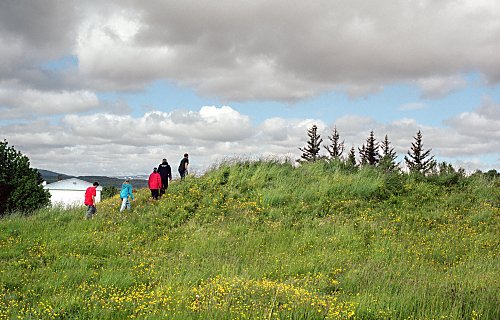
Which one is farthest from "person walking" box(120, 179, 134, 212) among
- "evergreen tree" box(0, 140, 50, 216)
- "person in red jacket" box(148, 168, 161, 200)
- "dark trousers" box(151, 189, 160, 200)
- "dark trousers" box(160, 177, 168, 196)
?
"evergreen tree" box(0, 140, 50, 216)

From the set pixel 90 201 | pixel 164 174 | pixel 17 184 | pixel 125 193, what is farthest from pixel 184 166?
pixel 17 184

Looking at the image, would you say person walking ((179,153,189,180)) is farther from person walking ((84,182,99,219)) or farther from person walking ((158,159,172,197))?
person walking ((84,182,99,219))

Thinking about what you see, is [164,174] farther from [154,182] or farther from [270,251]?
[270,251]

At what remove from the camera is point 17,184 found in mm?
41469

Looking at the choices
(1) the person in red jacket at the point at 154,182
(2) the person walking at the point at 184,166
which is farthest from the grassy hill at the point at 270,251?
(2) the person walking at the point at 184,166

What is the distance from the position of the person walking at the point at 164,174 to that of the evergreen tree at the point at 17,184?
23.9m

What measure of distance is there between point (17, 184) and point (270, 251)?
35.2 meters

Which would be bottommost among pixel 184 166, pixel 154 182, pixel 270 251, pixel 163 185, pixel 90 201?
pixel 270 251

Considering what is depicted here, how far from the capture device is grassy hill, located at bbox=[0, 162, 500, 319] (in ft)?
28.9

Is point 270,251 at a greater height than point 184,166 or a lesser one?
lesser

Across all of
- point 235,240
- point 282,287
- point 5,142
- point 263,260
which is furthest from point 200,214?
point 5,142

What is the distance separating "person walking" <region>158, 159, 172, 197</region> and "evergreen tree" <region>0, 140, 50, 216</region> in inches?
941

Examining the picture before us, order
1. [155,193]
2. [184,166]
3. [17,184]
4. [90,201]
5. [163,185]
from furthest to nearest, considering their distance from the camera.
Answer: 1. [17,184]
2. [184,166]
3. [163,185]
4. [155,193]
5. [90,201]

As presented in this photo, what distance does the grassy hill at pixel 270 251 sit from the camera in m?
8.81
